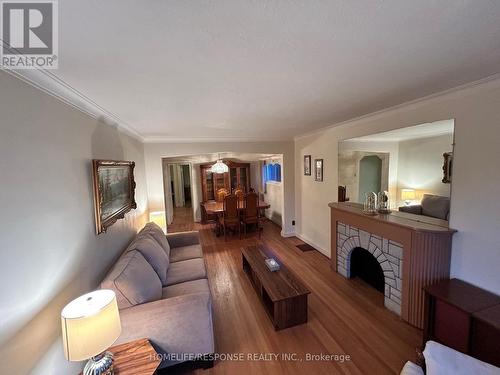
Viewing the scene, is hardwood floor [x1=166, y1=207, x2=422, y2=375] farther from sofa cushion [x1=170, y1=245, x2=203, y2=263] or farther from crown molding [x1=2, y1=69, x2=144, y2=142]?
crown molding [x1=2, y1=69, x2=144, y2=142]

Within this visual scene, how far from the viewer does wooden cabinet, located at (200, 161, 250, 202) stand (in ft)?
22.2

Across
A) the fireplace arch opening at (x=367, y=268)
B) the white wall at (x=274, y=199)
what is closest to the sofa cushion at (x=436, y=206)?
the fireplace arch opening at (x=367, y=268)

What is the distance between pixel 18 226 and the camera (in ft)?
3.55

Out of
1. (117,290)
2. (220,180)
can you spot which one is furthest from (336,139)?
(220,180)

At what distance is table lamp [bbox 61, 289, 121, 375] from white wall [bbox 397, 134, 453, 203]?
9.90 feet

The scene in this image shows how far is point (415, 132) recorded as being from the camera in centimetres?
248

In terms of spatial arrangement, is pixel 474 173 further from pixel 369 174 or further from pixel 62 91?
pixel 62 91

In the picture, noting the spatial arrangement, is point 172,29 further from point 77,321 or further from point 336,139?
point 336,139

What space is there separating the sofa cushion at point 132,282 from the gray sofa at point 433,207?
2926 mm

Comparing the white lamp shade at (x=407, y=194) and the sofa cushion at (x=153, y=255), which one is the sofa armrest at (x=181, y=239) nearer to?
the sofa cushion at (x=153, y=255)

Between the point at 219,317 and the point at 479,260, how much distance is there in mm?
2572

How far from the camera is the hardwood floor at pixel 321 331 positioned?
1810mm

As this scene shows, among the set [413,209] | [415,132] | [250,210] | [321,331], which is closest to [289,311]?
[321,331]

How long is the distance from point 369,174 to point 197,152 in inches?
123
